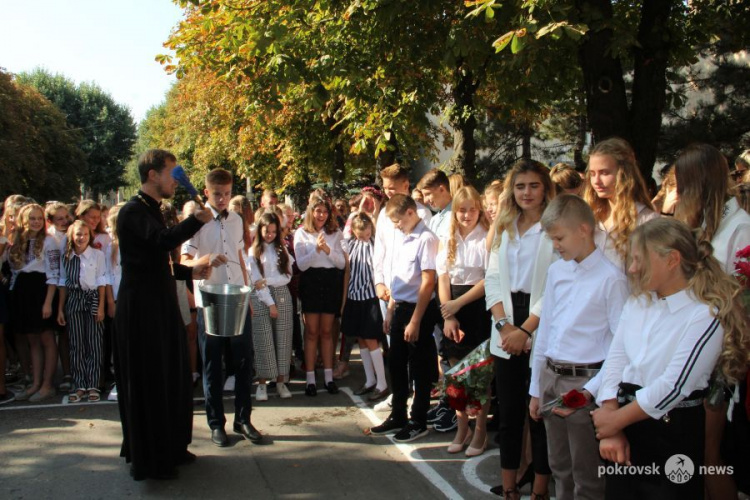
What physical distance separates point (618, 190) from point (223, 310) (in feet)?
10.0

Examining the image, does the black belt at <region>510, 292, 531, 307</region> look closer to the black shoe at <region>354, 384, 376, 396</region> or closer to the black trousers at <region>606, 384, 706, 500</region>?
the black trousers at <region>606, 384, 706, 500</region>

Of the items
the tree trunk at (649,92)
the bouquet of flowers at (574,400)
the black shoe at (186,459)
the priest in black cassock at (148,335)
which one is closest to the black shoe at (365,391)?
the black shoe at (186,459)

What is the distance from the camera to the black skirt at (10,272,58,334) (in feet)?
25.3

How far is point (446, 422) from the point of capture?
6266 millimetres

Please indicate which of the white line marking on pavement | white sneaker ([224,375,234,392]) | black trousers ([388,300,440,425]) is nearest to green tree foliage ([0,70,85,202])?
white sneaker ([224,375,234,392])

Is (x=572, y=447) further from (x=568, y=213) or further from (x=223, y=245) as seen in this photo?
(x=223, y=245)

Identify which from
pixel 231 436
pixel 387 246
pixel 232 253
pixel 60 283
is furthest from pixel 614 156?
pixel 60 283

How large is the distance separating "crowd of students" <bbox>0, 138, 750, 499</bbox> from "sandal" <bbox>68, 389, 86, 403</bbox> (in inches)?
0.9

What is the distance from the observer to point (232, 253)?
6.28 meters

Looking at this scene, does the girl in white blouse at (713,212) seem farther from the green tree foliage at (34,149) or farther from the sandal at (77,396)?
the green tree foliage at (34,149)

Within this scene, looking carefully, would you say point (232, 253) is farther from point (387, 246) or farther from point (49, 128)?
point (49, 128)

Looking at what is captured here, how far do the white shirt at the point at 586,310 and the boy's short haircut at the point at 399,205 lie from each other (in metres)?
2.57

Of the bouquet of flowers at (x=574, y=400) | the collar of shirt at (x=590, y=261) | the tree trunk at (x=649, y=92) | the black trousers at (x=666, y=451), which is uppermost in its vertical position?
the tree trunk at (x=649, y=92)

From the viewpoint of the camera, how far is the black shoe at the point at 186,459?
17.4ft
